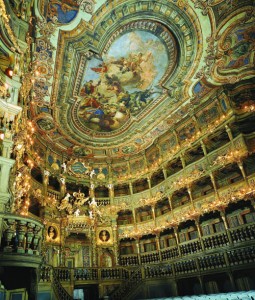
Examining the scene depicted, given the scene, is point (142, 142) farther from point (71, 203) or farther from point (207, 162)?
point (71, 203)

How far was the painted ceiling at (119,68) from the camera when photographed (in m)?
13.3

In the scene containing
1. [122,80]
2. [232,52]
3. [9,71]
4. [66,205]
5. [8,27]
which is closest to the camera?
[8,27]

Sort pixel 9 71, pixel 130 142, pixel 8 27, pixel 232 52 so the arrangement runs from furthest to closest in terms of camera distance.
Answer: pixel 130 142 → pixel 232 52 → pixel 9 71 → pixel 8 27

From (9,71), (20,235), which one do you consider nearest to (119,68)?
(9,71)

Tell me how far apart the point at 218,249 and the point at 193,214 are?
2816 mm

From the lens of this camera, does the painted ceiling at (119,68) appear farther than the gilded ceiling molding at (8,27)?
Yes

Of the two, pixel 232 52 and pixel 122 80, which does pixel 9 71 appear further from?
pixel 232 52

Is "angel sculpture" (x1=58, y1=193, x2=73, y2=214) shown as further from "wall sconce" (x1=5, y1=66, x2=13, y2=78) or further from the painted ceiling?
"wall sconce" (x1=5, y1=66, x2=13, y2=78)

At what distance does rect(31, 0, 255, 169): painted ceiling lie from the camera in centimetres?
1332

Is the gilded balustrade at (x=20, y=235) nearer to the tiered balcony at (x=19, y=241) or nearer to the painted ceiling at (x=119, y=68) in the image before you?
the tiered balcony at (x=19, y=241)

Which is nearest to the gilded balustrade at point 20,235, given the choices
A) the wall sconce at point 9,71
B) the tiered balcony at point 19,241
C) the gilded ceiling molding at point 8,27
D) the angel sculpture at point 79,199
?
the tiered balcony at point 19,241

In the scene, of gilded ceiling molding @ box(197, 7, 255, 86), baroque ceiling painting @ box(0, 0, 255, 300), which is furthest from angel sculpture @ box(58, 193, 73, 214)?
gilded ceiling molding @ box(197, 7, 255, 86)

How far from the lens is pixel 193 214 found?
1661 centimetres

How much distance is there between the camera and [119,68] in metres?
16.3
